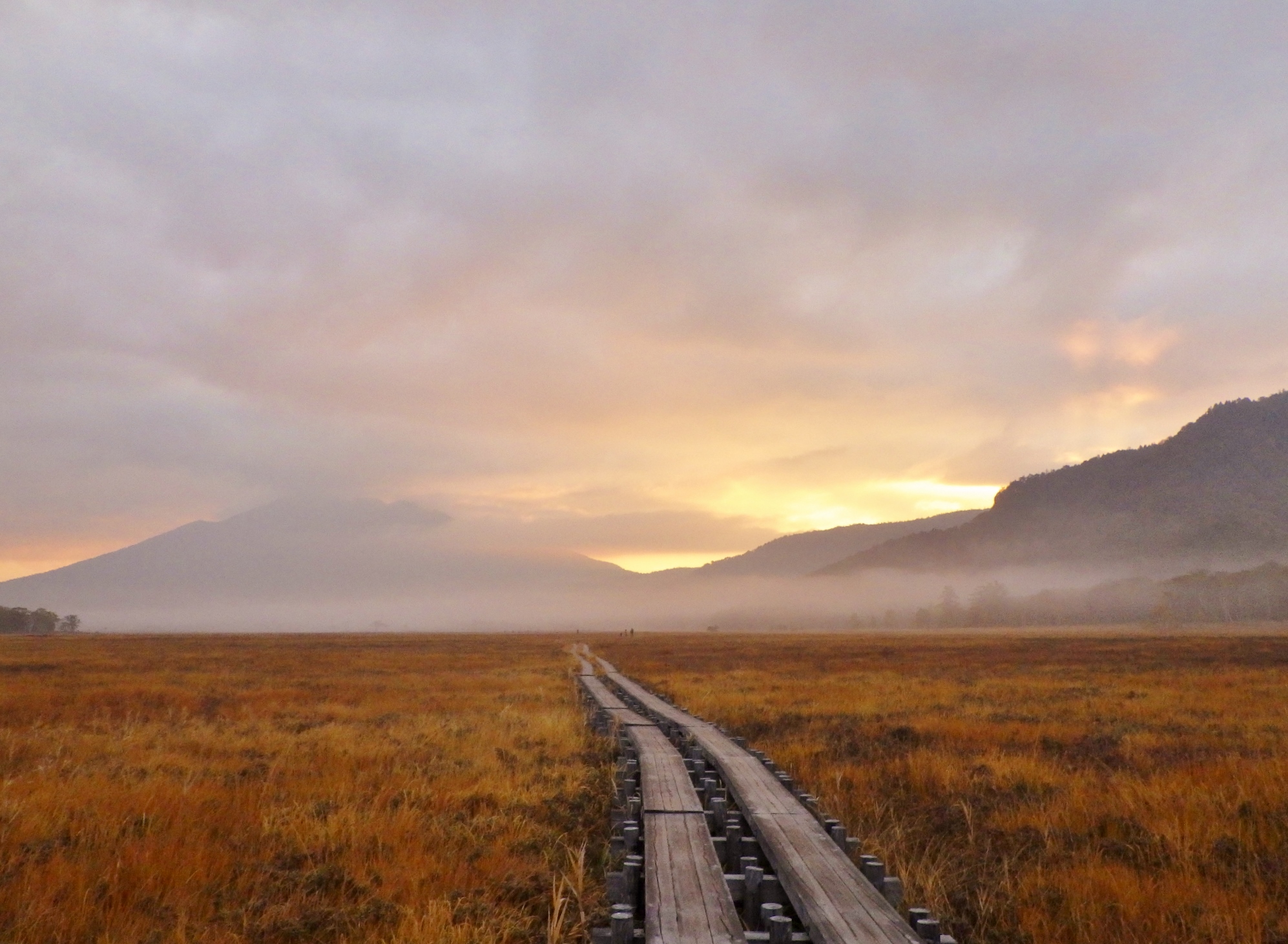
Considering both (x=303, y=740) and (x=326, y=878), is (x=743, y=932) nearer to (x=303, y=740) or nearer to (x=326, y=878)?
(x=326, y=878)

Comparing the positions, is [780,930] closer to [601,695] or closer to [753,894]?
[753,894]

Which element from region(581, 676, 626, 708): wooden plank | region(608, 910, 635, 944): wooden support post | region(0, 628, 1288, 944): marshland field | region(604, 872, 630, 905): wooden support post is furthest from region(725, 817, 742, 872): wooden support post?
region(581, 676, 626, 708): wooden plank

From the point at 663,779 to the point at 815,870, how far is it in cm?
452

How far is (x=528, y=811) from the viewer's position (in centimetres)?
1019

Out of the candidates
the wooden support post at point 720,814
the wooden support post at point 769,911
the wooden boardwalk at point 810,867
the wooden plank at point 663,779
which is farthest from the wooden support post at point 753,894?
the wooden plank at point 663,779

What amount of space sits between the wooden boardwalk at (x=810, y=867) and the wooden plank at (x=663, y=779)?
551 millimetres

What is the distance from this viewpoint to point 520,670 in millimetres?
38875

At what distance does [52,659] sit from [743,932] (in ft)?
173

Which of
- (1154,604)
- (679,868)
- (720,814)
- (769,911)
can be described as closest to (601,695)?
(720,814)

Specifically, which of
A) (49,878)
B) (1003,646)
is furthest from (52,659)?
(1003,646)

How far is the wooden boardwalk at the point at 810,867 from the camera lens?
5676mm

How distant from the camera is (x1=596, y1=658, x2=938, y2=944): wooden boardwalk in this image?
5676mm

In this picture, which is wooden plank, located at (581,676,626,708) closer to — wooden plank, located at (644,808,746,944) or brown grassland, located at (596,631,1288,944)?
brown grassland, located at (596,631,1288,944)

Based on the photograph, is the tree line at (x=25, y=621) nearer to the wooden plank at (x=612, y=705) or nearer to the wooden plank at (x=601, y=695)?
the wooden plank at (x=601, y=695)
